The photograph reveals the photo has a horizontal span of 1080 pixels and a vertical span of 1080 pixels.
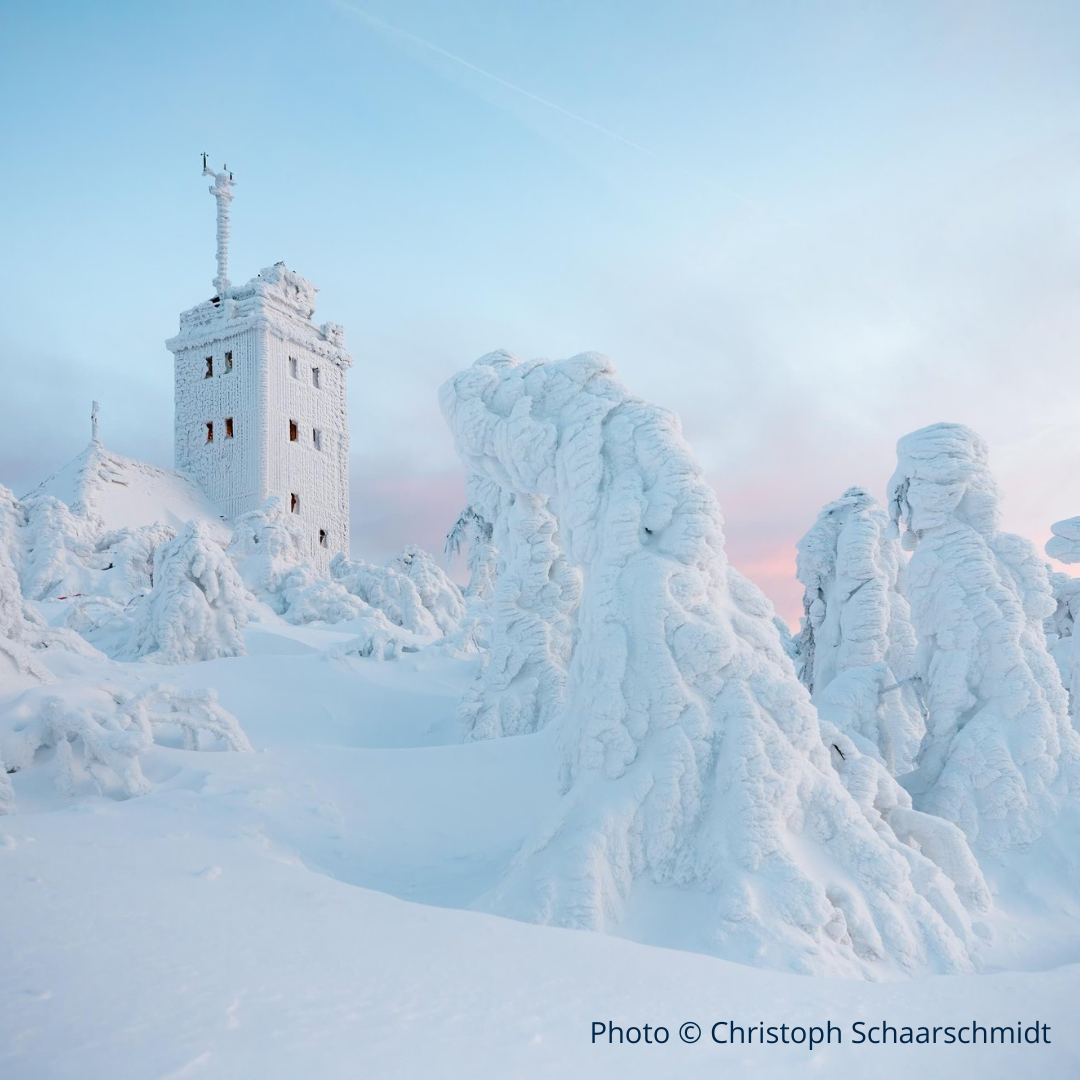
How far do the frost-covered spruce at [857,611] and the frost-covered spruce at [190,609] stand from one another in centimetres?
757

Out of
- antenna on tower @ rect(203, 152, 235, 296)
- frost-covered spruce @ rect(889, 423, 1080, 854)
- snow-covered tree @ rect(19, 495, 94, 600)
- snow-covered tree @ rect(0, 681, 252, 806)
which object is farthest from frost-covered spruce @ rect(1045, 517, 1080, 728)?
antenna on tower @ rect(203, 152, 235, 296)

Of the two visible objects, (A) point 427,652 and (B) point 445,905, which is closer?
(B) point 445,905

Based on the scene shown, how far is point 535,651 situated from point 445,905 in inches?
192

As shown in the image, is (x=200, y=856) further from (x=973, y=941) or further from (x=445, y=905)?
(x=973, y=941)

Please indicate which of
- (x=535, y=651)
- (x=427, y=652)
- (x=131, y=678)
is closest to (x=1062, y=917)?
(x=535, y=651)

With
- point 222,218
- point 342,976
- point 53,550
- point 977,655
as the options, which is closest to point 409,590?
point 53,550

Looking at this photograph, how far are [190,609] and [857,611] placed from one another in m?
8.34

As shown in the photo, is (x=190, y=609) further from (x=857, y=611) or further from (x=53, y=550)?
(x=53, y=550)

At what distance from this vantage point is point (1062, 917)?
636 cm

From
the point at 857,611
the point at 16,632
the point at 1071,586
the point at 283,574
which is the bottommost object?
the point at 16,632

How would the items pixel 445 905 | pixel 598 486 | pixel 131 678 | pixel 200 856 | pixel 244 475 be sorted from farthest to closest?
1. pixel 244 475
2. pixel 131 678
3. pixel 598 486
4. pixel 445 905
5. pixel 200 856

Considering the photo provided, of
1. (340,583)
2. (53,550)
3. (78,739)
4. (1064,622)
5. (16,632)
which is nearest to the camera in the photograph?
(78,739)

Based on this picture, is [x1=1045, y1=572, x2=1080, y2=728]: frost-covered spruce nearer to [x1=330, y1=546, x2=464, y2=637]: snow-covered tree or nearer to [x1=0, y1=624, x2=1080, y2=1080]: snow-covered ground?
[x1=0, y1=624, x2=1080, y2=1080]: snow-covered ground

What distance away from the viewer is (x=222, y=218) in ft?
109
